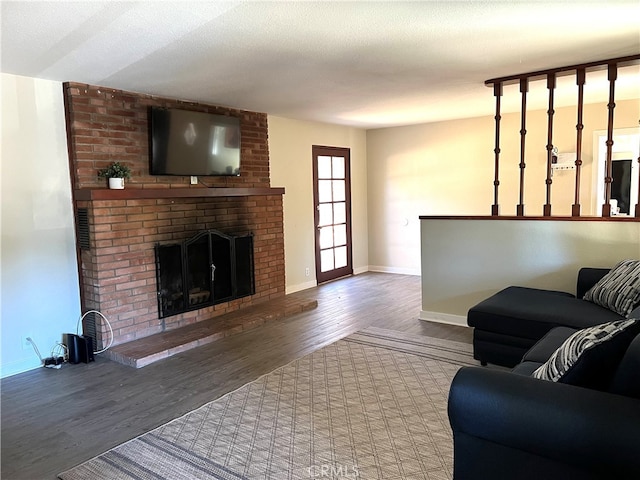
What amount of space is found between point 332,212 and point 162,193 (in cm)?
320

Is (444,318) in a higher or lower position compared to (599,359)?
lower

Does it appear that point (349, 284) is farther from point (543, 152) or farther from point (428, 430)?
point (428, 430)

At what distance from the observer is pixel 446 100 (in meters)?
5.13

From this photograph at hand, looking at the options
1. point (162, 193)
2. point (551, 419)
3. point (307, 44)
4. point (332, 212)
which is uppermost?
point (307, 44)

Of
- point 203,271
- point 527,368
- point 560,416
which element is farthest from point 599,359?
point 203,271

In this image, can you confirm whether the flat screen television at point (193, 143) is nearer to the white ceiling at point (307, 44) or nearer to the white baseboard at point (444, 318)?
the white ceiling at point (307, 44)

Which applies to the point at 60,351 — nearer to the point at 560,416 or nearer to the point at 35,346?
the point at 35,346

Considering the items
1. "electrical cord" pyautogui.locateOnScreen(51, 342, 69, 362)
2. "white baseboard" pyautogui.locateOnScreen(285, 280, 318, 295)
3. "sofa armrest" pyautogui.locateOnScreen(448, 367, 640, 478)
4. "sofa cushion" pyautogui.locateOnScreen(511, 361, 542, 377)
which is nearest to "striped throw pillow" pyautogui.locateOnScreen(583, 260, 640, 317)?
"sofa cushion" pyautogui.locateOnScreen(511, 361, 542, 377)

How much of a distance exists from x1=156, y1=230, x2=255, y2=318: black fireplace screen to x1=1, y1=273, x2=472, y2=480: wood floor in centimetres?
66

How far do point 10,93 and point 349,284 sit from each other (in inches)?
182

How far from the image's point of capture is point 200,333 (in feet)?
14.2

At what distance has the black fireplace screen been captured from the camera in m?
4.50

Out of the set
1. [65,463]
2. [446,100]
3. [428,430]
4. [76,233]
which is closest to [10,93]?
[76,233]
